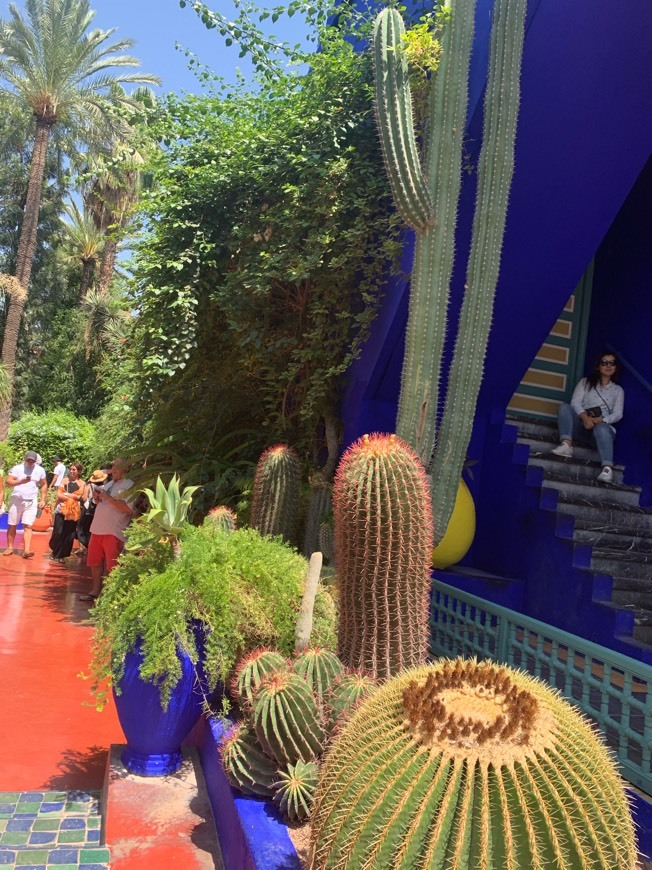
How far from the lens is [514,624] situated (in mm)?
4137

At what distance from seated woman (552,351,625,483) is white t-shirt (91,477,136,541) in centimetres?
434

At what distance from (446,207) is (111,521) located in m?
4.76

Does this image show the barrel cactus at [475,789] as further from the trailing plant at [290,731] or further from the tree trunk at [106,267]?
the tree trunk at [106,267]

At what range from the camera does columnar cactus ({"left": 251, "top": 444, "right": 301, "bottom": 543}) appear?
227 inches

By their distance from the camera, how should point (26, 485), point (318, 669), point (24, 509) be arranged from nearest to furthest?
point (318, 669), point (26, 485), point (24, 509)

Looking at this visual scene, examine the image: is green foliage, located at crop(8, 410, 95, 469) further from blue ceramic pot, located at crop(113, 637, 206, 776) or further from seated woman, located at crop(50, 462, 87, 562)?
blue ceramic pot, located at crop(113, 637, 206, 776)

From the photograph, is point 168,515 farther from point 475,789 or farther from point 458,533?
point 458,533

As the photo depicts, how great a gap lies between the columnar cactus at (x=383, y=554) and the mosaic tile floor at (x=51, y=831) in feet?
4.34

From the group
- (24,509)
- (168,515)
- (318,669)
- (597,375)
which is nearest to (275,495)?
(168,515)

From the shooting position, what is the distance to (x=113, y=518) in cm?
799

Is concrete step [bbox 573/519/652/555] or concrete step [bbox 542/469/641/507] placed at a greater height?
concrete step [bbox 542/469/641/507]

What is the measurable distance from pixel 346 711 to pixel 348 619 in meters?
0.68

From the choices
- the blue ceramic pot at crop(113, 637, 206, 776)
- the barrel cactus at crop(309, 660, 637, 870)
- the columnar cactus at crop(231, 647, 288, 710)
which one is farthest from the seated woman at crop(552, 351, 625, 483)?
the barrel cactus at crop(309, 660, 637, 870)

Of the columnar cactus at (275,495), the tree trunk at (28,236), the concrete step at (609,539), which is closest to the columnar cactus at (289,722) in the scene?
the columnar cactus at (275,495)
